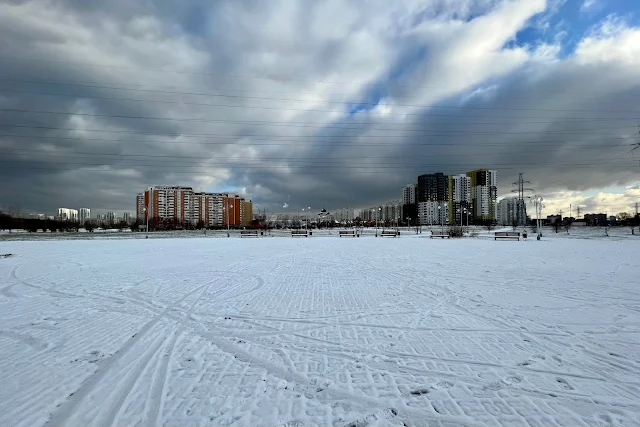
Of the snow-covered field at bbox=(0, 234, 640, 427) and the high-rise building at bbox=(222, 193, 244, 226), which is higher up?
the high-rise building at bbox=(222, 193, 244, 226)

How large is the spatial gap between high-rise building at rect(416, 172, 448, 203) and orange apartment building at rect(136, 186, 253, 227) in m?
81.1

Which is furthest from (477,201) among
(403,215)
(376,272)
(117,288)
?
(117,288)

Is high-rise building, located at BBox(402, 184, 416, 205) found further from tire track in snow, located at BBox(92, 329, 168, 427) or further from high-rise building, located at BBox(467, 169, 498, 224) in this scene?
tire track in snow, located at BBox(92, 329, 168, 427)

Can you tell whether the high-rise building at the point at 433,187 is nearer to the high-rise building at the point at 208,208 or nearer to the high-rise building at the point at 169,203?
the high-rise building at the point at 208,208

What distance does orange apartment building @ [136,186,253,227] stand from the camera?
13450 centimetres

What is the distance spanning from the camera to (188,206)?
14225 centimetres

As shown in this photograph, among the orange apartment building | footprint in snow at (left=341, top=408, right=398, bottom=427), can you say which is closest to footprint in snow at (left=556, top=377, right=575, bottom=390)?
footprint in snow at (left=341, top=408, right=398, bottom=427)

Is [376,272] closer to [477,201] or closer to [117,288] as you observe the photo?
[117,288]

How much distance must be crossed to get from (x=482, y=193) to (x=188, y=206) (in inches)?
4871

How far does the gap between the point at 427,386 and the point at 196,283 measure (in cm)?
938

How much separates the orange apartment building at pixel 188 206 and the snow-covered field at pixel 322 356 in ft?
398

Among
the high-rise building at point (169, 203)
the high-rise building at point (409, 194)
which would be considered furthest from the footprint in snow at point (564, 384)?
the high-rise building at point (409, 194)

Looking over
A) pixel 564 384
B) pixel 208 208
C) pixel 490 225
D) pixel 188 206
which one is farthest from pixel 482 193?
pixel 564 384

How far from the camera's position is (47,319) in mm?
7145
